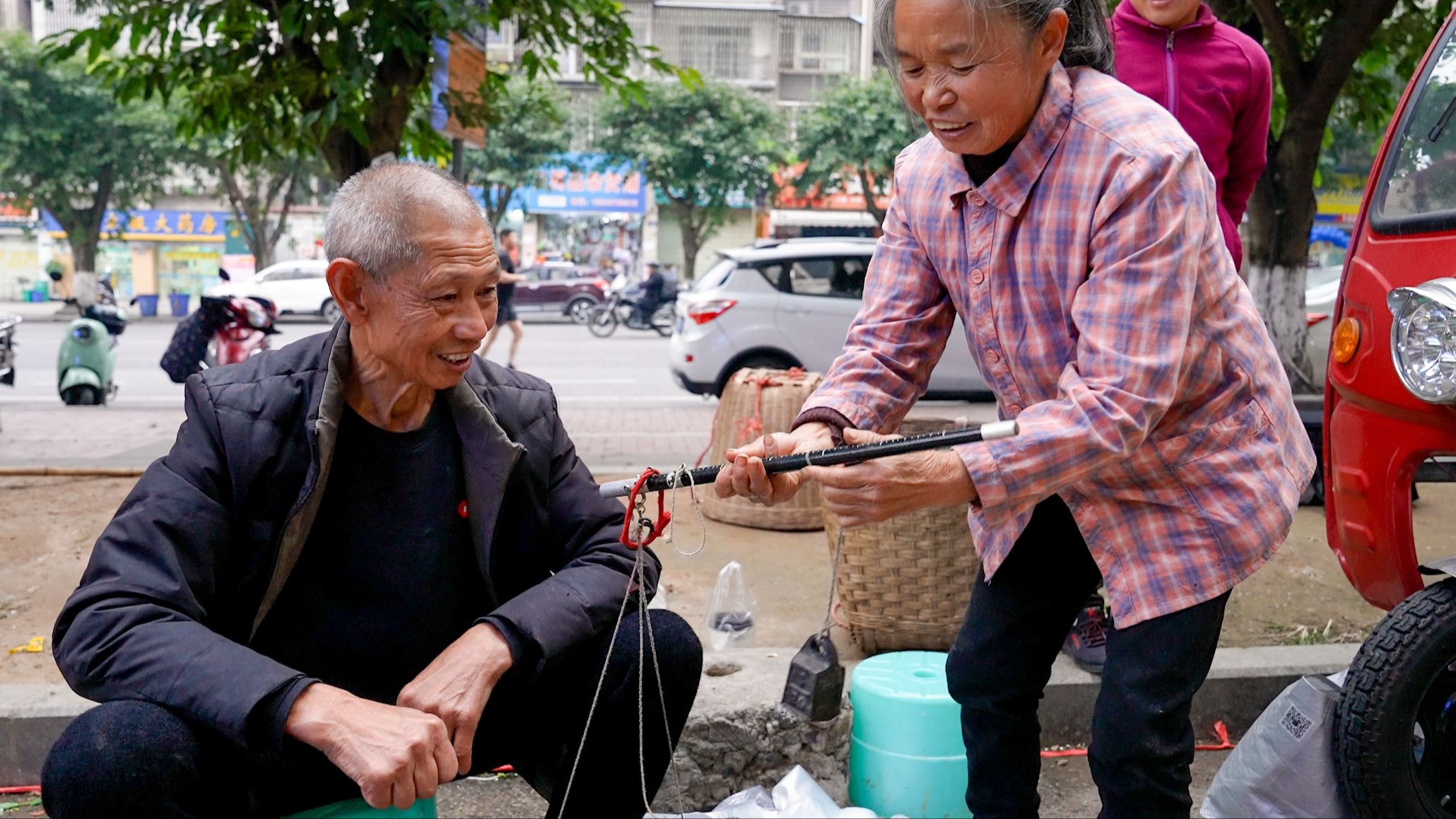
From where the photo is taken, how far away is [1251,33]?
629 cm

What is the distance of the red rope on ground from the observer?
118 inches

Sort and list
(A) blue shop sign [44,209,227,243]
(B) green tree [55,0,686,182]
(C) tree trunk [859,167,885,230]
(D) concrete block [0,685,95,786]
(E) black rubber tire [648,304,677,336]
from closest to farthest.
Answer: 1. (D) concrete block [0,685,95,786]
2. (B) green tree [55,0,686,182]
3. (E) black rubber tire [648,304,677,336]
4. (C) tree trunk [859,167,885,230]
5. (A) blue shop sign [44,209,227,243]

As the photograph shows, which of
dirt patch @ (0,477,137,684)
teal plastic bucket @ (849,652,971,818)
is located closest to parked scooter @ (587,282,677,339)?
dirt patch @ (0,477,137,684)

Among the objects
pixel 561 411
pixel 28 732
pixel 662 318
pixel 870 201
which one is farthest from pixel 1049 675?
pixel 870 201

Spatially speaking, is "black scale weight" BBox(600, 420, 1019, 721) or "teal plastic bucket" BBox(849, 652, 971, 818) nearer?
"black scale weight" BBox(600, 420, 1019, 721)

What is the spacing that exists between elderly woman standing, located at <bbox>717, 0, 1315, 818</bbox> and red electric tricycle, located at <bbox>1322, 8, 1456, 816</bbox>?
0.59 m

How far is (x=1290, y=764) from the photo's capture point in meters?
2.27

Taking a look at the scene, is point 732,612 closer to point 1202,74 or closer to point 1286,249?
point 1202,74

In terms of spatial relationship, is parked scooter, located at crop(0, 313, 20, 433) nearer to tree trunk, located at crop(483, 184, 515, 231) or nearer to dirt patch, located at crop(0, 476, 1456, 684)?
dirt patch, located at crop(0, 476, 1456, 684)

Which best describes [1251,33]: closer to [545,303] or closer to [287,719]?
[287,719]

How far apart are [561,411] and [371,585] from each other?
8885mm

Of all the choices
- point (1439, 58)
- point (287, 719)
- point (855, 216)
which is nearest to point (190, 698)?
point (287, 719)

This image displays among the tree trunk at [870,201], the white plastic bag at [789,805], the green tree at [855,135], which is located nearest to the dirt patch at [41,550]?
the white plastic bag at [789,805]

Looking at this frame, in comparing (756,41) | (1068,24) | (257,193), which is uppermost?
(756,41)
